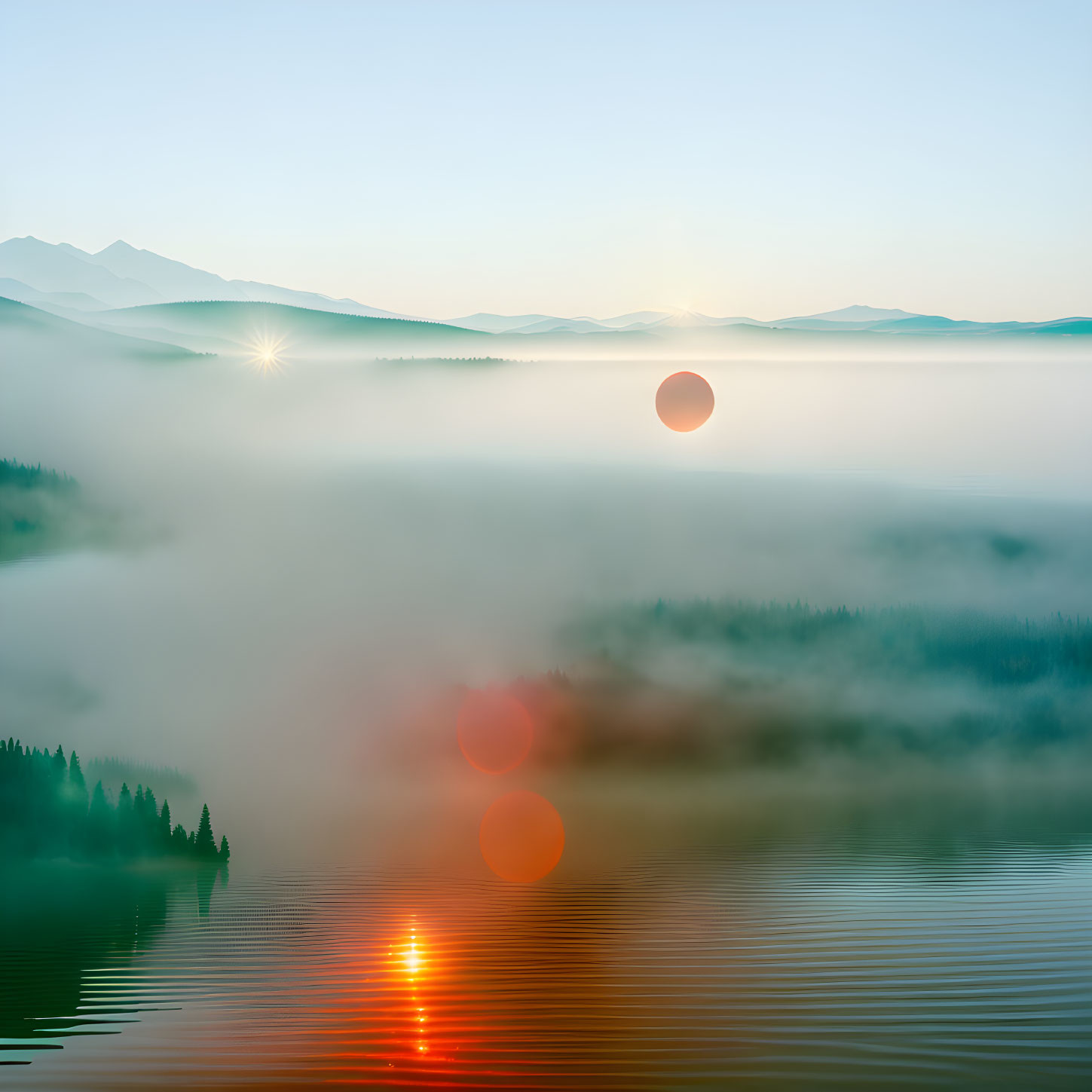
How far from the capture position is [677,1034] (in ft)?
142

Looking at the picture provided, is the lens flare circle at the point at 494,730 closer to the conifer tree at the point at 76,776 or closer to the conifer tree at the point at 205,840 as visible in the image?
the conifer tree at the point at 205,840

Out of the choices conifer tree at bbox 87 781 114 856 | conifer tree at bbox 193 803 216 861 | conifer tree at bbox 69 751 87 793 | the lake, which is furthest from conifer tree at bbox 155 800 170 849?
conifer tree at bbox 69 751 87 793

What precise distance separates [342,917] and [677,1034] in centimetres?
3229

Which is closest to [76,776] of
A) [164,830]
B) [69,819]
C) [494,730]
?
[69,819]

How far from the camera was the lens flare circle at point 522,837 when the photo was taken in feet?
328

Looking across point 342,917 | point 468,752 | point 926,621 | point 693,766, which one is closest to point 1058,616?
point 926,621

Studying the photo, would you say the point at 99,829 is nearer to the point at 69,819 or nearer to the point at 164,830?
the point at 69,819

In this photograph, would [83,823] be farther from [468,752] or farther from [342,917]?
[468,752]

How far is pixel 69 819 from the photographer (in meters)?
86.6

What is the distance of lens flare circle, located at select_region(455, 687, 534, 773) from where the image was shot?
15200 centimetres

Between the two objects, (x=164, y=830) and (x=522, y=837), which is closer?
(x=164, y=830)

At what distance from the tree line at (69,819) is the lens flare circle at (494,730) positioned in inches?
2587

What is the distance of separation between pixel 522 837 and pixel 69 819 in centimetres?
5690

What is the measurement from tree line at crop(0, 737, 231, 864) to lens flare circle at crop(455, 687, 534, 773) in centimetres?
6571
